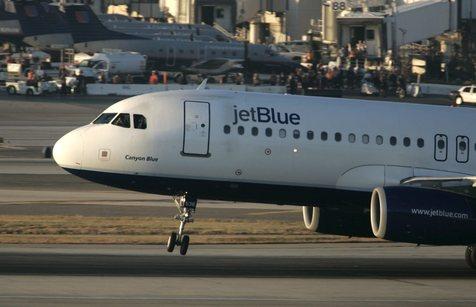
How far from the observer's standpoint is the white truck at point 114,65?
106m

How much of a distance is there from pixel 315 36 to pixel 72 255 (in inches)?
4453

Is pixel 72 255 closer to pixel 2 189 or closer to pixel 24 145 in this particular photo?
pixel 2 189

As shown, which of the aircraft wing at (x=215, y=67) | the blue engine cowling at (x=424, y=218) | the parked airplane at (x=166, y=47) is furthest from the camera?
the parked airplane at (x=166, y=47)

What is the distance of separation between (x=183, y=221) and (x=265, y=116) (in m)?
3.40

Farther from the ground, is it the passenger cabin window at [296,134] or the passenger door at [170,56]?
the passenger door at [170,56]

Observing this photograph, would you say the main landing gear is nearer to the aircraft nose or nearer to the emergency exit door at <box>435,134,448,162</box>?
the aircraft nose

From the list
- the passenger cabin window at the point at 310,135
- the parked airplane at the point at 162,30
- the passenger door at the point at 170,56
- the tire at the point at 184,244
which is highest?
the parked airplane at the point at 162,30

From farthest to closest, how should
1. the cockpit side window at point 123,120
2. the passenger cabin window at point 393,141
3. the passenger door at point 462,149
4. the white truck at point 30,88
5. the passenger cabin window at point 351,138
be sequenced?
the white truck at point 30,88 < the passenger door at point 462,149 < the passenger cabin window at point 393,141 < the passenger cabin window at point 351,138 < the cockpit side window at point 123,120

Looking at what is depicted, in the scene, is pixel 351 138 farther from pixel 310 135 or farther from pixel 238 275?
pixel 238 275

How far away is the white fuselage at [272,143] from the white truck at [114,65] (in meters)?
73.7

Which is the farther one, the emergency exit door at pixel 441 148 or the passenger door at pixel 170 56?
the passenger door at pixel 170 56

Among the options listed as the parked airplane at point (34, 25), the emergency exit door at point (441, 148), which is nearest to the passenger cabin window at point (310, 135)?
the emergency exit door at point (441, 148)

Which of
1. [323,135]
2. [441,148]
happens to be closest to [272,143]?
[323,135]

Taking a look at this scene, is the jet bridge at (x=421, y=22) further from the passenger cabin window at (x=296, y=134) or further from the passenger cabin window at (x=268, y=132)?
the passenger cabin window at (x=268, y=132)
